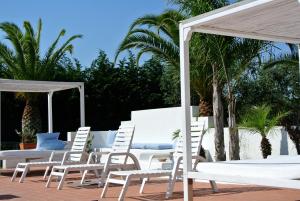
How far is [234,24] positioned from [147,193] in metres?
3.49

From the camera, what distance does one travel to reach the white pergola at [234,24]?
568 centimetres

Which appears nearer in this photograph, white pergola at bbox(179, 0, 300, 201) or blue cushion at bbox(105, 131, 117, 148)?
white pergola at bbox(179, 0, 300, 201)

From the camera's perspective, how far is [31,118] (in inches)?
755

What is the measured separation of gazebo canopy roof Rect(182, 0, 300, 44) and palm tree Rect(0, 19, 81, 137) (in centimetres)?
1287

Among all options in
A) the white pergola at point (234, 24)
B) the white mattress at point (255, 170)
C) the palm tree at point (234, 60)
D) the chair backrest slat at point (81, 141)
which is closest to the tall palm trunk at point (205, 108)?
the palm tree at point (234, 60)

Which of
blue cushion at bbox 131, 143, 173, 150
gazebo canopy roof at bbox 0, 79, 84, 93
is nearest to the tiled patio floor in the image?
blue cushion at bbox 131, 143, 173, 150

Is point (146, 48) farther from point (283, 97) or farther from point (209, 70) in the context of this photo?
point (283, 97)

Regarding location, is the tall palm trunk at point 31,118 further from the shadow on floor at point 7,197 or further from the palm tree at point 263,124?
the palm tree at point 263,124

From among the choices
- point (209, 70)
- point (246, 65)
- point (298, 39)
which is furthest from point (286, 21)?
point (209, 70)

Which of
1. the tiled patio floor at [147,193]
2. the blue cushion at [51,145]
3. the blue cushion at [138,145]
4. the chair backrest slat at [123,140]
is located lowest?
the tiled patio floor at [147,193]

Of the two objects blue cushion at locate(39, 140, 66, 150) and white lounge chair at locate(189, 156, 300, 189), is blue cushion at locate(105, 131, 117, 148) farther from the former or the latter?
white lounge chair at locate(189, 156, 300, 189)

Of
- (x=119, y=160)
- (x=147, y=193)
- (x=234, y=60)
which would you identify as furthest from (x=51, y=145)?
(x=234, y=60)

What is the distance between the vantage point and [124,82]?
22.6 metres

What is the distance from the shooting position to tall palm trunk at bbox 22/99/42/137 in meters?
19.2
